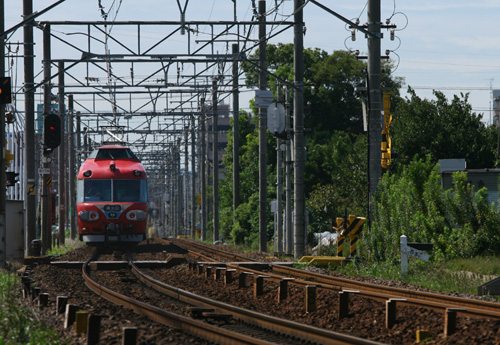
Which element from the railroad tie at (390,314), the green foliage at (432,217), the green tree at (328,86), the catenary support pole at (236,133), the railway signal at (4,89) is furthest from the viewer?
the green tree at (328,86)

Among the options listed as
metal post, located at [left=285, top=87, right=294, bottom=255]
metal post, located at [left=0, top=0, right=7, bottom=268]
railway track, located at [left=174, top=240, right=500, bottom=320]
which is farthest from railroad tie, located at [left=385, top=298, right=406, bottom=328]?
metal post, located at [left=285, top=87, right=294, bottom=255]

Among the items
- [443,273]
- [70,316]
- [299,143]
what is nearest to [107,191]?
[299,143]

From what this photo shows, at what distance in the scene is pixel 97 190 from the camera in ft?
101

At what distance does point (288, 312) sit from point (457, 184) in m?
8.66

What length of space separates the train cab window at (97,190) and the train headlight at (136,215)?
933 mm

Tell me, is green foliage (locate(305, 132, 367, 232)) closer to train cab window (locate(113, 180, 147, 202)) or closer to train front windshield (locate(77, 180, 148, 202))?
train cab window (locate(113, 180, 147, 202))

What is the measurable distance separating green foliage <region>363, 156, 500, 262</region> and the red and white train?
11.2 metres

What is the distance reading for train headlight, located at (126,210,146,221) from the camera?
101 feet

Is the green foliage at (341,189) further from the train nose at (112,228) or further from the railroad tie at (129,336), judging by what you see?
the railroad tie at (129,336)

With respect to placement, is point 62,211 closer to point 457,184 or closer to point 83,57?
point 83,57

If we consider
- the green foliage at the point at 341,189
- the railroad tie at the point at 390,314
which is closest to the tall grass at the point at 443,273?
the railroad tie at the point at 390,314

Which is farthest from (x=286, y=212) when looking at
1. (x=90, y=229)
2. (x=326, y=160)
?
(x=326, y=160)

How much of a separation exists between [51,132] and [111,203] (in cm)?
480

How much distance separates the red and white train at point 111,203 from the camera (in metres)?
30.7
